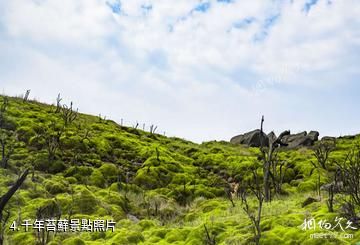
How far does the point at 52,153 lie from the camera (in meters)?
29.3

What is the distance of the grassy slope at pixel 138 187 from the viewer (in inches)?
563

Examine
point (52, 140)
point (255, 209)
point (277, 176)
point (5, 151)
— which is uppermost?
point (52, 140)

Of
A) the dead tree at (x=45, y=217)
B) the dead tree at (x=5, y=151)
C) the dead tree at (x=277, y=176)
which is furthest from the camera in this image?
the dead tree at (x=277, y=176)

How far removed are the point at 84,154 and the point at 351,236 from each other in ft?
82.6

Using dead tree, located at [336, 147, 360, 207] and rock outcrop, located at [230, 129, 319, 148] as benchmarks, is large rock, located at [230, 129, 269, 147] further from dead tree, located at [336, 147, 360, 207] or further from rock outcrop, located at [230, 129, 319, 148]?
dead tree, located at [336, 147, 360, 207]

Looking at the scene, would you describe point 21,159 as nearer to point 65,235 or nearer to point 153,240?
point 65,235

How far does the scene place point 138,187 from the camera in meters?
27.9

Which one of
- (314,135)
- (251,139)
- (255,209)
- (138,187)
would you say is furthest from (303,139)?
(255,209)

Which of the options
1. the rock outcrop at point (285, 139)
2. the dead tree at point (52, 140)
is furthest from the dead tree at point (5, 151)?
the rock outcrop at point (285, 139)

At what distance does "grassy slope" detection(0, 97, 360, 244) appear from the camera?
46.9 ft

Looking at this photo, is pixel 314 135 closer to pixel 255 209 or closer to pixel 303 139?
pixel 303 139
